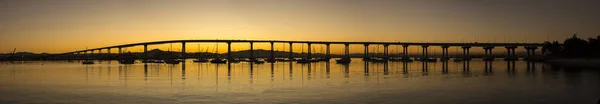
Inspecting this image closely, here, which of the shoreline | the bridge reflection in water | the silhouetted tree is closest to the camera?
the bridge reflection in water

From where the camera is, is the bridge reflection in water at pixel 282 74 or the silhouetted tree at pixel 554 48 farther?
the silhouetted tree at pixel 554 48

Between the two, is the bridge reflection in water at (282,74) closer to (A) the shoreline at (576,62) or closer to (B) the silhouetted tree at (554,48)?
(A) the shoreline at (576,62)

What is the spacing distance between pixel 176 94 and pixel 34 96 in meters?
7.46

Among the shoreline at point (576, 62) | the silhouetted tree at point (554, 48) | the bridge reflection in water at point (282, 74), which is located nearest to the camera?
the bridge reflection in water at point (282, 74)

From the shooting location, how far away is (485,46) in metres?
176

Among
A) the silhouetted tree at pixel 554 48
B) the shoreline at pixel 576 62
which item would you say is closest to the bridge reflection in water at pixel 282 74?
the shoreline at pixel 576 62

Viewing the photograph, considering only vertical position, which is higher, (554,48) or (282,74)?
(554,48)

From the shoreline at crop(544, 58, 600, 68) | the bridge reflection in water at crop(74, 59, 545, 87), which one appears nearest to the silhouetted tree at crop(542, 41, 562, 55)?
the shoreline at crop(544, 58, 600, 68)

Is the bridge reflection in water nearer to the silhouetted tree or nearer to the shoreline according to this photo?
the shoreline

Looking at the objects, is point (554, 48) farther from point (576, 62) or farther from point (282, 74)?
point (282, 74)

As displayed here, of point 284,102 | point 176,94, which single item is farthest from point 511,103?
point 176,94

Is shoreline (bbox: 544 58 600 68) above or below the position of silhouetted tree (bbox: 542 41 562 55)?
below

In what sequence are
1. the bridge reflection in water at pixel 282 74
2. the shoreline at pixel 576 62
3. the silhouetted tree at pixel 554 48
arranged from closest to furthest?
the bridge reflection in water at pixel 282 74 → the shoreline at pixel 576 62 → the silhouetted tree at pixel 554 48

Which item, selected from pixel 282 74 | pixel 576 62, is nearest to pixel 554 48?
pixel 576 62
